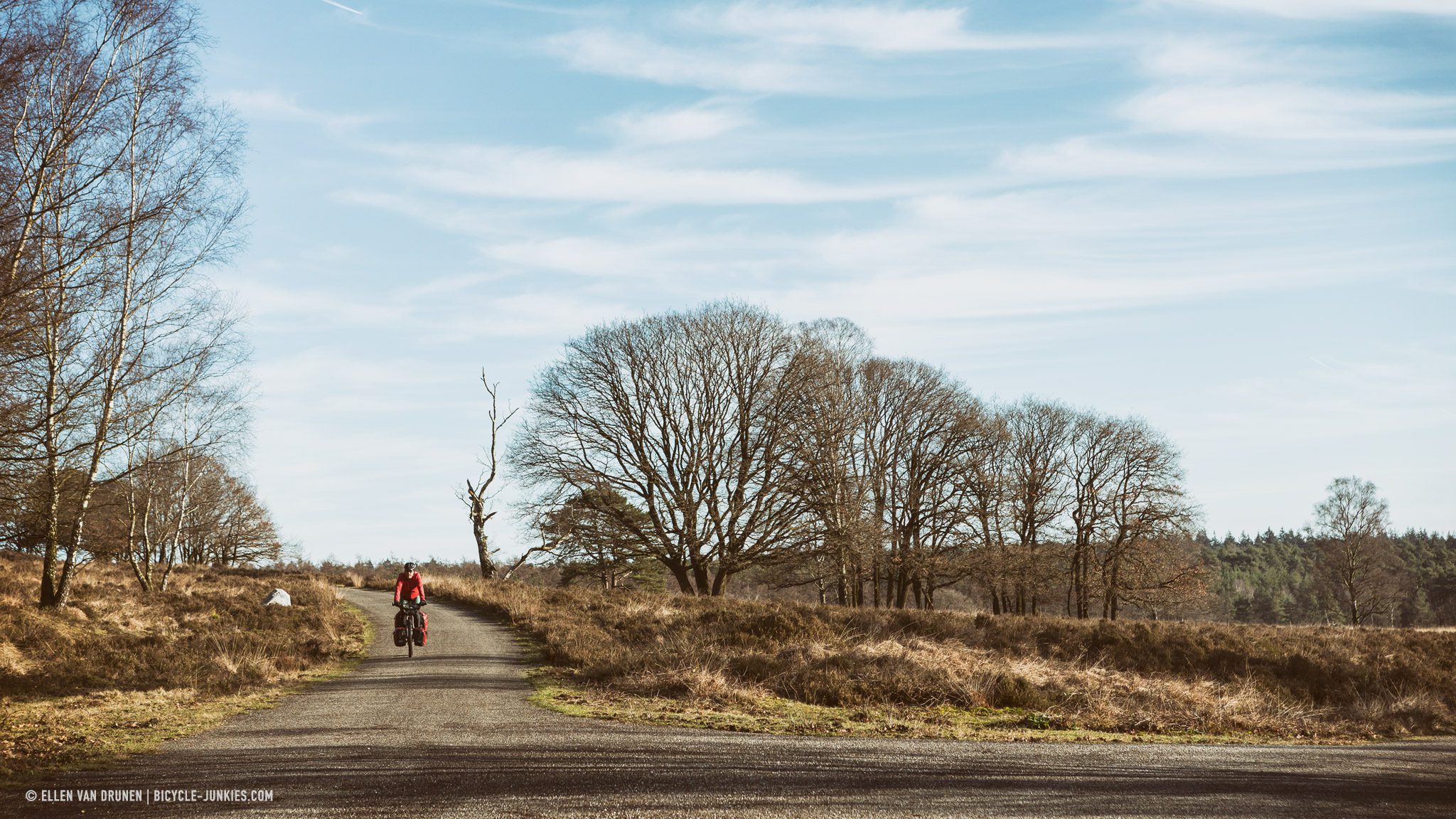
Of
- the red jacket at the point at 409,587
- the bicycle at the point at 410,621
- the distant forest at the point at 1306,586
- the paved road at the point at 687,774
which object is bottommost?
the distant forest at the point at 1306,586

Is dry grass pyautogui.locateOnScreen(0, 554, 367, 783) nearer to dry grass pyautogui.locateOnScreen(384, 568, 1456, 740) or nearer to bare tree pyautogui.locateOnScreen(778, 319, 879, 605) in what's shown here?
dry grass pyautogui.locateOnScreen(384, 568, 1456, 740)

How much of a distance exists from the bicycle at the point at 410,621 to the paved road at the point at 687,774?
5661 mm

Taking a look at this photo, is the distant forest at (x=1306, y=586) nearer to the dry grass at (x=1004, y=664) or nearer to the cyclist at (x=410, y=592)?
the dry grass at (x=1004, y=664)

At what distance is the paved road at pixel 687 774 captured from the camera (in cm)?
729

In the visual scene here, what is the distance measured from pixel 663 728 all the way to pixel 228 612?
51.7 ft

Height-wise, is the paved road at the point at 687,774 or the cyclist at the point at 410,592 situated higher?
the cyclist at the point at 410,592

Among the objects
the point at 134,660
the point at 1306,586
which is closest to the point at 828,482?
the point at 134,660

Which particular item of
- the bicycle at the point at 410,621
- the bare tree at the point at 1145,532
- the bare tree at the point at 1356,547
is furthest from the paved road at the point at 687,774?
the bare tree at the point at 1356,547

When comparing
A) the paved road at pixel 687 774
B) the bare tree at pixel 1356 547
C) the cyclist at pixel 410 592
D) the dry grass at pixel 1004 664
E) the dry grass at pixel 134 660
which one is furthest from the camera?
the bare tree at pixel 1356 547

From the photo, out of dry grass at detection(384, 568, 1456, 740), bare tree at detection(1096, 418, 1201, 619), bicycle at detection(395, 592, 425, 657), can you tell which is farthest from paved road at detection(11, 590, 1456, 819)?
bare tree at detection(1096, 418, 1201, 619)

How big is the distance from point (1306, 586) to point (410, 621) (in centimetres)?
10826

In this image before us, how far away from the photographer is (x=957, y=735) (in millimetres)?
11867

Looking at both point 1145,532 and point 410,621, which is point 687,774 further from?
point 1145,532

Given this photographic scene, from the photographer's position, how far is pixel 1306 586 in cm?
10125
